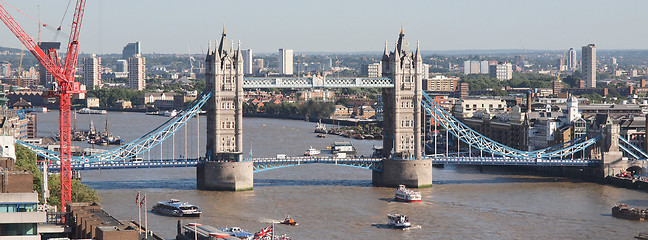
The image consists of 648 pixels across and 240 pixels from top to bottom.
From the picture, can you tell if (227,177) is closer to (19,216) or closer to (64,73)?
(64,73)

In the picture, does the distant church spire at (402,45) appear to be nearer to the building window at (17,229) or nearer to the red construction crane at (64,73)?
the red construction crane at (64,73)

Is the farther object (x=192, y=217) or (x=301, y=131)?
(x=301, y=131)

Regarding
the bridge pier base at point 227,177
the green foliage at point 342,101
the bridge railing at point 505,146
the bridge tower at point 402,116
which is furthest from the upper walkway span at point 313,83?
the green foliage at point 342,101

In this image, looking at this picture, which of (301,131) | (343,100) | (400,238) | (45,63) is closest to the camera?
(400,238)

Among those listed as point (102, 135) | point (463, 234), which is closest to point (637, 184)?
point (463, 234)

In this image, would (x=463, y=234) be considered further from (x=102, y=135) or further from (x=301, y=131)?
(x=301, y=131)

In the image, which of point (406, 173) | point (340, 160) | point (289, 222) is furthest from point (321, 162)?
point (289, 222)

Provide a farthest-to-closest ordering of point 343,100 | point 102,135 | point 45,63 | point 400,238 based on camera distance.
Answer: point 343,100 < point 102,135 < point 45,63 < point 400,238

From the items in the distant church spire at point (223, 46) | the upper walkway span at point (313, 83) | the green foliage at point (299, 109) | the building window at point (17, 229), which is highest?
the distant church spire at point (223, 46)
